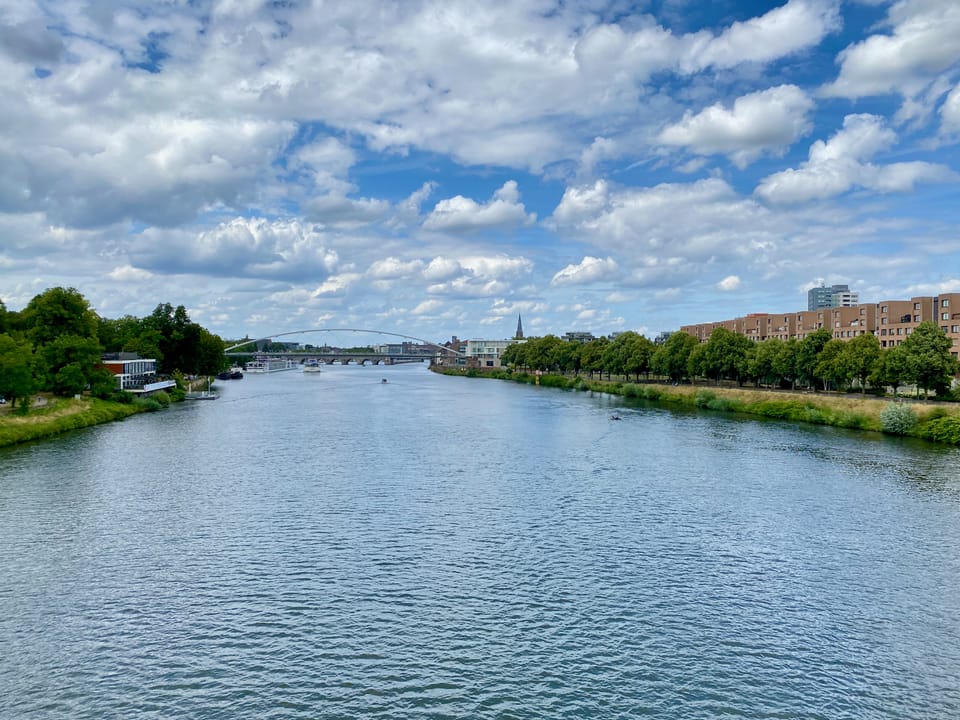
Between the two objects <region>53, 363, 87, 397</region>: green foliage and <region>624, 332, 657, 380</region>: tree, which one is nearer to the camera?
<region>53, 363, 87, 397</region>: green foliage

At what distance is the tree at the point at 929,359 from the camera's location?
63.1 meters

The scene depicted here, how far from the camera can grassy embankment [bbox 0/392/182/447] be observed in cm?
5031

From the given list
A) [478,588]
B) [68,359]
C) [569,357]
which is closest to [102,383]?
[68,359]

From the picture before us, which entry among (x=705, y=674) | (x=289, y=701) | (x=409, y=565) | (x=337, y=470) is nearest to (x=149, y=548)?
(x=409, y=565)

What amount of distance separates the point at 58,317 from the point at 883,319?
112 metres

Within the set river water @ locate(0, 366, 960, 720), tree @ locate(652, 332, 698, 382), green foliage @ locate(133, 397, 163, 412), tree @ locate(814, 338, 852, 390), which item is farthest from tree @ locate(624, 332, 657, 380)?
green foliage @ locate(133, 397, 163, 412)

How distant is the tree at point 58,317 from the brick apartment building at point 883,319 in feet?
286

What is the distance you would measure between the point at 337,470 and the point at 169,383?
6844cm

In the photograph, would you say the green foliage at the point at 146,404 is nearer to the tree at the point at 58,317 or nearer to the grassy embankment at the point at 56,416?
the grassy embankment at the point at 56,416

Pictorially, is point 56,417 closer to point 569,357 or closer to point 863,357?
point 863,357

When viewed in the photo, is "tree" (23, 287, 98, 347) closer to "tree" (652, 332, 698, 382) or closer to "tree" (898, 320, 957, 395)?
"tree" (652, 332, 698, 382)

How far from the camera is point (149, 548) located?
25750 millimetres

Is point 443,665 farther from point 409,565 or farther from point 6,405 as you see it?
point 6,405

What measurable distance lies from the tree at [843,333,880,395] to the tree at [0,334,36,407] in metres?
76.1
